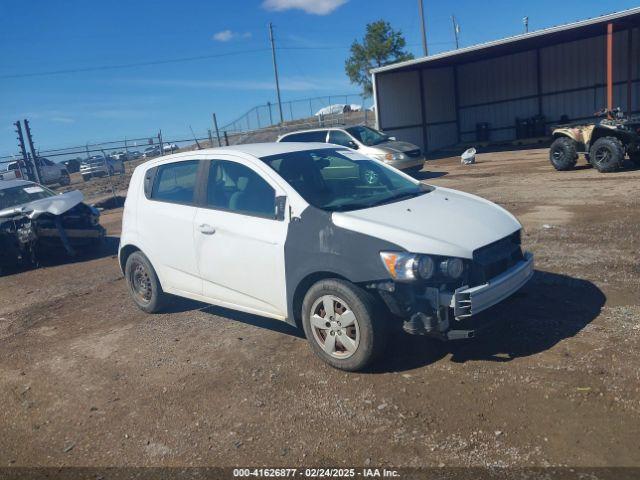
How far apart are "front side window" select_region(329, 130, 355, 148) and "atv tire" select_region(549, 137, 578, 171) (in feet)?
18.2

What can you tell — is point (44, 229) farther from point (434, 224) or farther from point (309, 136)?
point (309, 136)

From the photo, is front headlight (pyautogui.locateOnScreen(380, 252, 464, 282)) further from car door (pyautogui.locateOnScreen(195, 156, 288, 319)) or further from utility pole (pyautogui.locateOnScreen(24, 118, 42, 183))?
utility pole (pyautogui.locateOnScreen(24, 118, 42, 183))

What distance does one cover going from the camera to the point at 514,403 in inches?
140

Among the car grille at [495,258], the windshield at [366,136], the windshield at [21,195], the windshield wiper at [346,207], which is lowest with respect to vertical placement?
the car grille at [495,258]

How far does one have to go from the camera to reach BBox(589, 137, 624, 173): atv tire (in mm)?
12852

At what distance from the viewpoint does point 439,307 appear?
12.6ft

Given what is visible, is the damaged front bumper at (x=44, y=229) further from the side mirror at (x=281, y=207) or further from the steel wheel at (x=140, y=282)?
the side mirror at (x=281, y=207)

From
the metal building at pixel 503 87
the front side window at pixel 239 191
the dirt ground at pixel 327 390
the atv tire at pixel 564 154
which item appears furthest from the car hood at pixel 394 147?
the front side window at pixel 239 191

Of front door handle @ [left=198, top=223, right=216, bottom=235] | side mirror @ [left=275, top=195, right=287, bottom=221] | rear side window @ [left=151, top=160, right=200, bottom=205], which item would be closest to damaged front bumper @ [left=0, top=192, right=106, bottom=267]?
rear side window @ [left=151, top=160, right=200, bottom=205]

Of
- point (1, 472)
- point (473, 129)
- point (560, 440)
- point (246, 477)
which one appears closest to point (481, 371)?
point (560, 440)

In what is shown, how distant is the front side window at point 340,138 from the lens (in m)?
16.4

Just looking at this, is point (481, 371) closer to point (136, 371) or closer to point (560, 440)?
point (560, 440)

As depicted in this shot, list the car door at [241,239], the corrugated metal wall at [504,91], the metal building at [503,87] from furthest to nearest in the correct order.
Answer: the corrugated metal wall at [504,91] < the metal building at [503,87] < the car door at [241,239]

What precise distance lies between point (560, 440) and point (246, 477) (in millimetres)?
1805
